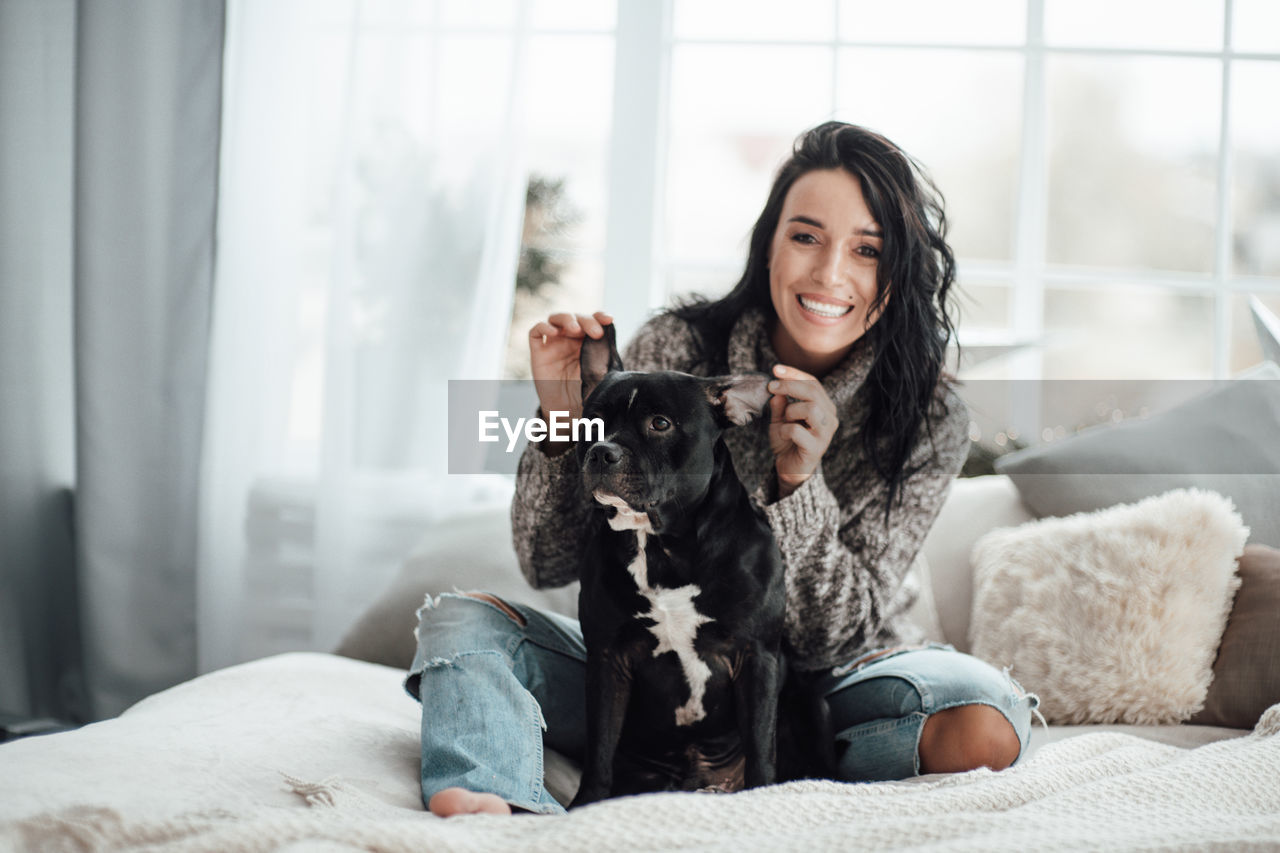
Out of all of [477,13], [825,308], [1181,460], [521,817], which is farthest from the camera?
[477,13]

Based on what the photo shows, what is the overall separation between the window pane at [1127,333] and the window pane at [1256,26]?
713 millimetres

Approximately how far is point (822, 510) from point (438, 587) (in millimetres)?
985

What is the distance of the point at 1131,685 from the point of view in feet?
5.97

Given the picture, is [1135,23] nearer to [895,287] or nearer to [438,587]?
[895,287]

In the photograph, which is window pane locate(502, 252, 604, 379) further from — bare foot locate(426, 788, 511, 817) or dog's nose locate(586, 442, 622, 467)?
bare foot locate(426, 788, 511, 817)

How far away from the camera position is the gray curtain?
2607 mm

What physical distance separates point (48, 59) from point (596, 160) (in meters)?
1.52

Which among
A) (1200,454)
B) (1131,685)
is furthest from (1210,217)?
(1131,685)

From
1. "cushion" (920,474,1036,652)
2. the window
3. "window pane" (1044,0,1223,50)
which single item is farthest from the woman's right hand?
"window pane" (1044,0,1223,50)

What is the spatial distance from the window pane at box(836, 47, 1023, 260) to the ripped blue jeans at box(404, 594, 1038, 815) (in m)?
1.73

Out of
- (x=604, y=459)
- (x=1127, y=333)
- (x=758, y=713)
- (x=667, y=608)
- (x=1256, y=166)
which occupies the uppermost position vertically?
(x=1256, y=166)

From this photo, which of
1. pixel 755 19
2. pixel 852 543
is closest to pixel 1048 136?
pixel 755 19

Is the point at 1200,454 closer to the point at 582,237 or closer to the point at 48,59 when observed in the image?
the point at 582,237

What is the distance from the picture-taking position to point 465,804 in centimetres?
113
